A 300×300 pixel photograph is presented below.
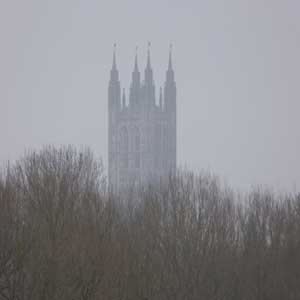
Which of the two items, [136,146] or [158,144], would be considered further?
[158,144]

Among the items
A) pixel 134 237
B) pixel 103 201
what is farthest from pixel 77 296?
pixel 103 201

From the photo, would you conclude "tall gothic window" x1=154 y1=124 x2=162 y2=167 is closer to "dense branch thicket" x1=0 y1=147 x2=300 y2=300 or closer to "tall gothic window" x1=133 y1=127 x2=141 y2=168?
"tall gothic window" x1=133 y1=127 x2=141 y2=168

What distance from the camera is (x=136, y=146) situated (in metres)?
137

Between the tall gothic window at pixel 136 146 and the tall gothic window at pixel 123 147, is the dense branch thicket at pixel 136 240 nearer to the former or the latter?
the tall gothic window at pixel 136 146

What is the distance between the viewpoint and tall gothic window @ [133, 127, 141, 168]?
135000mm

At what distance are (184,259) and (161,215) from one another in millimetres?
3985

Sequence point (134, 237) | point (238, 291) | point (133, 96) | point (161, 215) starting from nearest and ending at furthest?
1. point (134, 237)
2. point (238, 291)
3. point (161, 215)
4. point (133, 96)

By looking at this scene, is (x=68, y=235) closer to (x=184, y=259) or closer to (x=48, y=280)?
(x=48, y=280)

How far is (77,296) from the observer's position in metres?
25.0

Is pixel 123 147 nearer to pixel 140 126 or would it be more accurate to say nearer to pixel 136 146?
pixel 136 146

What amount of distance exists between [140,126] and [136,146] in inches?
132

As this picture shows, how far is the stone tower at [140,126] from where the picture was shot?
443ft

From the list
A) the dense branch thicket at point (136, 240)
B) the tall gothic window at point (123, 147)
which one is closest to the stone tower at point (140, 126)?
the tall gothic window at point (123, 147)

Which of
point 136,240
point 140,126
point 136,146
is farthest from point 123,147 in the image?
point 136,240
